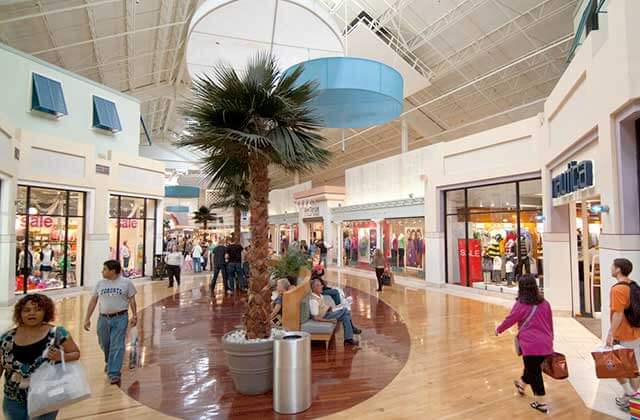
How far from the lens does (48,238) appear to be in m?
10.4

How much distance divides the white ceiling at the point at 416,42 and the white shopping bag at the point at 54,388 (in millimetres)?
9983

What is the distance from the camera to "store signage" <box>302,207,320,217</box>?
64.4ft

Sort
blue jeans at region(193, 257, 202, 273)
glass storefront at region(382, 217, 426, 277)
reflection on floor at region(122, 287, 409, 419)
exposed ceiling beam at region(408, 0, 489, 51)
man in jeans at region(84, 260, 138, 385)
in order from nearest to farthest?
reflection on floor at region(122, 287, 409, 419)
man in jeans at region(84, 260, 138, 385)
exposed ceiling beam at region(408, 0, 489, 51)
glass storefront at region(382, 217, 426, 277)
blue jeans at region(193, 257, 202, 273)

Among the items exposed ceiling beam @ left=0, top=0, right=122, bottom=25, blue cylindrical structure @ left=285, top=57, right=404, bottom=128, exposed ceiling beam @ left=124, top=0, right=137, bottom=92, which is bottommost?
blue cylindrical structure @ left=285, top=57, right=404, bottom=128

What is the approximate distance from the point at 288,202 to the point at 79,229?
14.0 m

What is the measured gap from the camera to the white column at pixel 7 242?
852 cm

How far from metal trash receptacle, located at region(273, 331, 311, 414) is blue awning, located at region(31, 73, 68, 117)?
1016cm

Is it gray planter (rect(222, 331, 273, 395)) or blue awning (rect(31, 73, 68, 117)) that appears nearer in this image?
gray planter (rect(222, 331, 273, 395))

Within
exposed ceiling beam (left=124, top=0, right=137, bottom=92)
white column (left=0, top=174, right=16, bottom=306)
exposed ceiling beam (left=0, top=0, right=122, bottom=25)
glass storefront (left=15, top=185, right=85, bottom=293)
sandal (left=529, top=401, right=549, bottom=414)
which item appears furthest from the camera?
exposed ceiling beam (left=124, top=0, right=137, bottom=92)

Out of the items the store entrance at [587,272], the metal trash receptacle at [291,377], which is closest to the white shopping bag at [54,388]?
the metal trash receptacle at [291,377]

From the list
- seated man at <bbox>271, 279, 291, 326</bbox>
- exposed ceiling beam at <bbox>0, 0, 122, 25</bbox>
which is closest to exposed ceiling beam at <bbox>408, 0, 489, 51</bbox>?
exposed ceiling beam at <bbox>0, 0, 122, 25</bbox>

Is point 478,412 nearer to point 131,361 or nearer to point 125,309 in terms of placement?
point 125,309

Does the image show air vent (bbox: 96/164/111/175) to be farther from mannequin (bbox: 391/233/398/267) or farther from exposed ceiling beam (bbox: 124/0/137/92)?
mannequin (bbox: 391/233/398/267)

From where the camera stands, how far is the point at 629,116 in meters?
4.13
